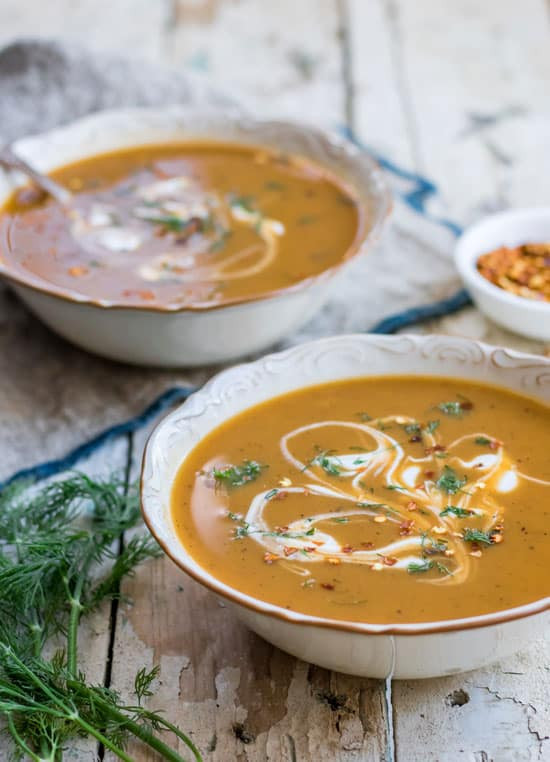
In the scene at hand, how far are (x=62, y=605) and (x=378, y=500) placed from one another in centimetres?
62

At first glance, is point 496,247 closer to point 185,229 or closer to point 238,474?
point 185,229

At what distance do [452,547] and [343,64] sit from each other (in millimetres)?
2735

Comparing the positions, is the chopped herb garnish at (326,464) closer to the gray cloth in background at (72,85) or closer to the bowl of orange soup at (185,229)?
the bowl of orange soup at (185,229)

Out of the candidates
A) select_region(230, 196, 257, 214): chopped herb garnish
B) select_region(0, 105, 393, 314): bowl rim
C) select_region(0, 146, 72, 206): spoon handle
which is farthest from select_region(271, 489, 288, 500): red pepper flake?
select_region(0, 146, 72, 206): spoon handle

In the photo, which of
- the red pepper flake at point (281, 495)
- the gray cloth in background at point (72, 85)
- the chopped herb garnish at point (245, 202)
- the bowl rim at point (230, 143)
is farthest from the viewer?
the gray cloth in background at point (72, 85)

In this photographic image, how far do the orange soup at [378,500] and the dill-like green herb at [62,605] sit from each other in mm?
254

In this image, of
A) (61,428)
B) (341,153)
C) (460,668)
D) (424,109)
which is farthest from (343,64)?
(460,668)

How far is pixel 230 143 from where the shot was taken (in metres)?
3.34

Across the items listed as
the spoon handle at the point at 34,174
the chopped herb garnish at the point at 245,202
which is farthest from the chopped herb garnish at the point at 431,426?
the spoon handle at the point at 34,174

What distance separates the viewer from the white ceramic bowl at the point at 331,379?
5.54 ft

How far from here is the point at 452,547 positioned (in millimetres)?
1873

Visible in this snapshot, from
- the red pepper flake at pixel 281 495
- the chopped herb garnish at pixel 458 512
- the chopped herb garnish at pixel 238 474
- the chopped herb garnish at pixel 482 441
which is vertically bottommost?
the chopped herb garnish at pixel 238 474

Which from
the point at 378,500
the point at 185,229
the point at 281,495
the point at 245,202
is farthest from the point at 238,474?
the point at 245,202

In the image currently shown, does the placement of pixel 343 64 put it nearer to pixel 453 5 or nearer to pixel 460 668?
pixel 453 5
